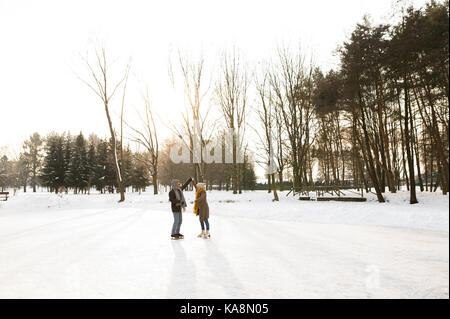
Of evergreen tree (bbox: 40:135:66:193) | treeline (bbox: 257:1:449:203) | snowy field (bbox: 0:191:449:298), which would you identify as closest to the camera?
snowy field (bbox: 0:191:449:298)

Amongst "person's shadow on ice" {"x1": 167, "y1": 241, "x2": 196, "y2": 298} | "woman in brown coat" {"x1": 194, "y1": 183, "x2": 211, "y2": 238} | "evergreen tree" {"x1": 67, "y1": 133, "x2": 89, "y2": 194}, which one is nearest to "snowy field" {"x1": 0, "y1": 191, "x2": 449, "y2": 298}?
"person's shadow on ice" {"x1": 167, "y1": 241, "x2": 196, "y2": 298}

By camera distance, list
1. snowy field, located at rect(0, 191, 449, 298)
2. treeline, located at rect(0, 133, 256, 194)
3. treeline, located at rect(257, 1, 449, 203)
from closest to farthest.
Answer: snowy field, located at rect(0, 191, 449, 298) < treeline, located at rect(257, 1, 449, 203) < treeline, located at rect(0, 133, 256, 194)

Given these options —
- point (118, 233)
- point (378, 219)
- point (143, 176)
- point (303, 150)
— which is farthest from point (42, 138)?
point (378, 219)

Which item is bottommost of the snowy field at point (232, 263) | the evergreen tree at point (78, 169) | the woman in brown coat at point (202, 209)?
the snowy field at point (232, 263)

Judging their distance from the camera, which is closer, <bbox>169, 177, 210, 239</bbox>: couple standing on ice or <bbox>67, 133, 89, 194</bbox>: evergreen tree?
<bbox>169, 177, 210, 239</bbox>: couple standing on ice

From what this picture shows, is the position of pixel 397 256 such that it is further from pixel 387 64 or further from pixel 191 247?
pixel 387 64

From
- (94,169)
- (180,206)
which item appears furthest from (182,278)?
(94,169)

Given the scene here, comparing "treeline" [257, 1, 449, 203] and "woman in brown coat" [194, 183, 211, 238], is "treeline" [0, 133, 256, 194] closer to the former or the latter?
"treeline" [257, 1, 449, 203]

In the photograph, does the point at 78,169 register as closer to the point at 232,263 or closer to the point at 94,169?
the point at 94,169

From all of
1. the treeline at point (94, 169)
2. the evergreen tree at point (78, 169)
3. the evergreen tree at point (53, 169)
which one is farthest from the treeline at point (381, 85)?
the evergreen tree at point (53, 169)

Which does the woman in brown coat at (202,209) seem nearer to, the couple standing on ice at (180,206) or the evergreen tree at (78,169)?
the couple standing on ice at (180,206)

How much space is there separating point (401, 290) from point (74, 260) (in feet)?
19.2

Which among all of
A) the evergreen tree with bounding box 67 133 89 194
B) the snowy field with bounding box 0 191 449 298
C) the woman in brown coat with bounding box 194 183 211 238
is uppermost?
the evergreen tree with bounding box 67 133 89 194

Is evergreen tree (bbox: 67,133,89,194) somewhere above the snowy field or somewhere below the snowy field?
above
